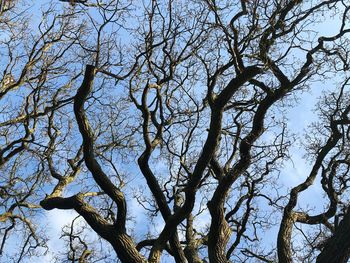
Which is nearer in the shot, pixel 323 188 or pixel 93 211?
pixel 93 211

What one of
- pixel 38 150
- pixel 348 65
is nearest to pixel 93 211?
pixel 38 150

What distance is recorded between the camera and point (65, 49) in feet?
36.0

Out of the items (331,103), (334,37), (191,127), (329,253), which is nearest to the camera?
(329,253)

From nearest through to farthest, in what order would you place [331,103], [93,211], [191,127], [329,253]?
1. [329,253]
2. [93,211]
3. [331,103]
4. [191,127]

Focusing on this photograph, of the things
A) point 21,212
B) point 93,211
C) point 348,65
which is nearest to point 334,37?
point 348,65

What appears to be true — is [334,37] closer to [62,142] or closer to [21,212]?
[62,142]

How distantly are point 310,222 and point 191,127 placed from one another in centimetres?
370

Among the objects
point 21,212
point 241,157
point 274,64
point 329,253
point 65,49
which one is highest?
point 65,49

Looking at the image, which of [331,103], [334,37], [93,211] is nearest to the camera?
[93,211]

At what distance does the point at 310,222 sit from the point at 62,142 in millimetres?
6138

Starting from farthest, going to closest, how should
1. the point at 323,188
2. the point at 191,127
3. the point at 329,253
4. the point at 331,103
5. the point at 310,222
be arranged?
1. the point at 191,127
2. the point at 331,103
3. the point at 323,188
4. the point at 310,222
5. the point at 329,253

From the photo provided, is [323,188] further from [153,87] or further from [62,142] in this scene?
[62,142]

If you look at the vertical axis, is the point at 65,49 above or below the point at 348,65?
above

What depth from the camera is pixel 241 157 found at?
7.39m
